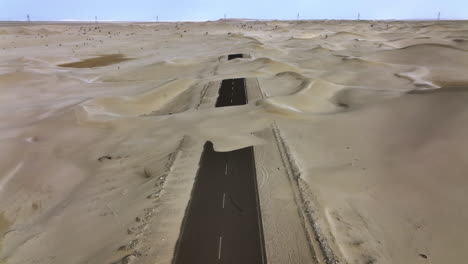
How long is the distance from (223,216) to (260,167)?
4200mm

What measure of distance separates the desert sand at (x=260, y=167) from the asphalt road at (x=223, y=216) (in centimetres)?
39

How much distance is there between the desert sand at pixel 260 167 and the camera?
11859mm

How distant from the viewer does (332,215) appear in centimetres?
1284

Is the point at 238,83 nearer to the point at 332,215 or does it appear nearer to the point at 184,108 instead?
the point at 184,108

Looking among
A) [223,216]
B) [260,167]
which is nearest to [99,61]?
[260,167]

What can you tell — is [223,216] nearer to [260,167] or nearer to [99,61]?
[260,167]

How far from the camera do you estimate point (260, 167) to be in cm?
1648

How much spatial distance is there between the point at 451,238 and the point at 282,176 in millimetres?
6170

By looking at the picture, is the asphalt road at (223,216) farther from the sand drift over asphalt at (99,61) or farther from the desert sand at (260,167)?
the sand drift over asphalt at (99,61)

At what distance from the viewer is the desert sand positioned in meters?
11.9

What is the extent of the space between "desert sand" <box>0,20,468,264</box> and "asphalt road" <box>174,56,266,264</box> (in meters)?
0.39

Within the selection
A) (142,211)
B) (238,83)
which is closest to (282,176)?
(142,211)

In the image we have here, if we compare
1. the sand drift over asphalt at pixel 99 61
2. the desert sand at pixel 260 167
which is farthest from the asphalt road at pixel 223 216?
the sand drift over asphalt at pixel 99 61

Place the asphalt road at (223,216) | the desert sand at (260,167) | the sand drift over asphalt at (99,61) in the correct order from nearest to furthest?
the asphalt road at (223,216) → the desert sand at (260,167) → the sand drift over asphalt at (99,61)
